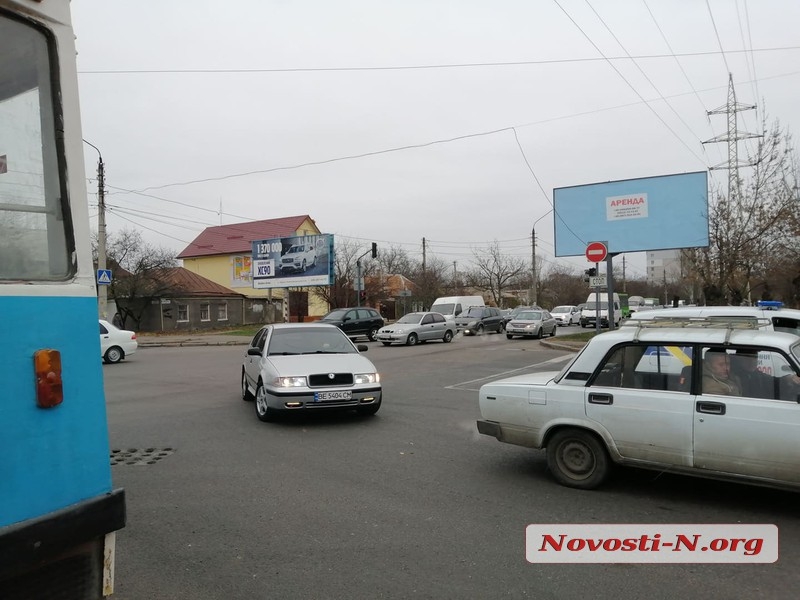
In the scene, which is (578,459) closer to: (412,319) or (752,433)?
(752,433)

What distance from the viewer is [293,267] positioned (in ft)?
132

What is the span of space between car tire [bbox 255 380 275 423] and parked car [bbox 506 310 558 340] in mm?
21924

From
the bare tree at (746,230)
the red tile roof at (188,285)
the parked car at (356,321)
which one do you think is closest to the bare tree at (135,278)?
the red tile roof at (188,285)

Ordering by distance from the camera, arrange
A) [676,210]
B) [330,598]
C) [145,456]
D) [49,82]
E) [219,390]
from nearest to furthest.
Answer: [49,82]
[330,598]
[145,456]
[219,390]
[676,210]

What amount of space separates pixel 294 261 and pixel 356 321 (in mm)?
12640

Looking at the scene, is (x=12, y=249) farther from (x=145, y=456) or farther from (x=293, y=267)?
(x=293, y=267)

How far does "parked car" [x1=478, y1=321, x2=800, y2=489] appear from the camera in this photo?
456 centimetres

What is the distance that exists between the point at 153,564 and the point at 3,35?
329cm

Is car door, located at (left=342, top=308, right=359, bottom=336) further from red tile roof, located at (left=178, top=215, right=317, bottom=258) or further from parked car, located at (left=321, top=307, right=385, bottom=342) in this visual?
red tile roof, located at (left=178, top=215, right=317, bottom=258)

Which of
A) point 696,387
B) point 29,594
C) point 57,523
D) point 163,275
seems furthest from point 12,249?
point 163,275

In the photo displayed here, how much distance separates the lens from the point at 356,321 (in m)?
29.4

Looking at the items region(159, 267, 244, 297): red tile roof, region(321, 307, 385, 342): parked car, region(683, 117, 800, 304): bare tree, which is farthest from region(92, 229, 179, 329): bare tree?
region(683, 117, 800, 304): bare tree

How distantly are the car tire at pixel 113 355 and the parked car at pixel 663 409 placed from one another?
658 inches

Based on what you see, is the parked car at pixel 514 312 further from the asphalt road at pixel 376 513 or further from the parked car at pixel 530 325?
the asphalt road at pixel 376 513
